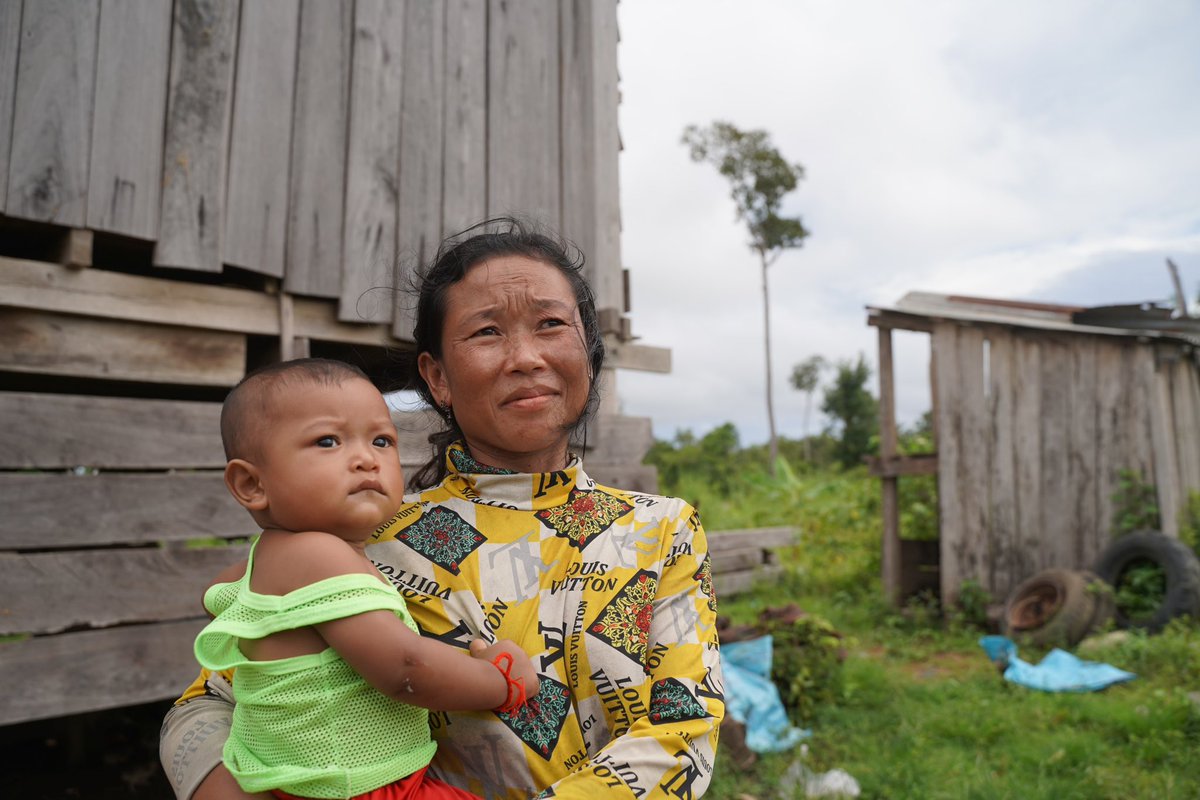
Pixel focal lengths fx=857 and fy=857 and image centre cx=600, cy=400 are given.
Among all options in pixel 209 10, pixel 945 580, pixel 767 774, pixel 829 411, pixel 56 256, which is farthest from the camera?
pixel 829 411

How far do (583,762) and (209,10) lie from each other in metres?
3.29

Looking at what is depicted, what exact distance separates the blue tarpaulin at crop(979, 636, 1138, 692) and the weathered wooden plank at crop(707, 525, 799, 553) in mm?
3744

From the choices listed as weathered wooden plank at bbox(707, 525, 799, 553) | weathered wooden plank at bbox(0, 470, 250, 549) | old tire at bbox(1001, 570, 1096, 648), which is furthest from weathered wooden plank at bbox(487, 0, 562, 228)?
weathered wooden plank at bbox(707, 525, 799, 553)

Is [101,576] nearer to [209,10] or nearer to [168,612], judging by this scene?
[168,612]

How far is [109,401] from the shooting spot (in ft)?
10.8

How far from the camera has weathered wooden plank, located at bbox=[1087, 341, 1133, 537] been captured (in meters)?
8.78

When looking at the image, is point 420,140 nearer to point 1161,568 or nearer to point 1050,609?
point 1050,609

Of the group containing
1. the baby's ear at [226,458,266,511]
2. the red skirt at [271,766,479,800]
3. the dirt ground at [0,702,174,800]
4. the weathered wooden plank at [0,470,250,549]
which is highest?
the baby's ear at [226,458,266,511]

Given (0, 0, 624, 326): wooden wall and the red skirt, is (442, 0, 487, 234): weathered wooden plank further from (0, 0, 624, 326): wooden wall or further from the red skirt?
the red skirt

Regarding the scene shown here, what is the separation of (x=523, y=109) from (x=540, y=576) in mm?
3649

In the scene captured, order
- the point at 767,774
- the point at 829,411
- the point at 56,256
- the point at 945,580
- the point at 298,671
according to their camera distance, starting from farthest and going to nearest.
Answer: the point at 829,411 < the point at 945,580 < the point at 767,774 < the point at 56,256 < the point at 298,671

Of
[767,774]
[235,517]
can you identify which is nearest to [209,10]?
[235,517]

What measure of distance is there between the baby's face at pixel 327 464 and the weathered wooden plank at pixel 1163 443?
9.16m

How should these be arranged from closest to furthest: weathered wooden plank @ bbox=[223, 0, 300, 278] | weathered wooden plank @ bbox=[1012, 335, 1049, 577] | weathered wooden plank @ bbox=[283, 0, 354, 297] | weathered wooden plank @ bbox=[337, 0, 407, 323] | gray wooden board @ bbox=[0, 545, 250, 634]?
1. gray wooden board @ bbox=[0, 545, 250, 634]
2. weathered wooden plank @ bbox=[223, 0, 300, 278]
3. weathered wooden plank @ bbox=[283, 0, 354, 297]
4. weathered wooden plank @ bbox=[337, 0, 407, 323]
5. weathered wooden plank @ bbox=[1012, 335, 1049, 577]
